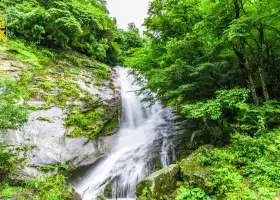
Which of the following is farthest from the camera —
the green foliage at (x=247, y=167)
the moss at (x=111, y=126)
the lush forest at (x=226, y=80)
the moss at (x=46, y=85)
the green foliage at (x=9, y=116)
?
the moss at (x=111, y=126)

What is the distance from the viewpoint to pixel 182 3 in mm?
7316

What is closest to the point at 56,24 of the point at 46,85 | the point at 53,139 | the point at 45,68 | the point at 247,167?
the point at 45,68

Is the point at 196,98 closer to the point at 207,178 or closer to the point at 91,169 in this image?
the point at 207,178

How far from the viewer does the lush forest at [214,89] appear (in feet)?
15.9

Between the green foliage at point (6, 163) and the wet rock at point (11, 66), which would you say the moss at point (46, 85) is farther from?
the green foliage at point (6, 163)

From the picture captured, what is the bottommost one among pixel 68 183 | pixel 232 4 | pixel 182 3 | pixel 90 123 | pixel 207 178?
pixel 68 183

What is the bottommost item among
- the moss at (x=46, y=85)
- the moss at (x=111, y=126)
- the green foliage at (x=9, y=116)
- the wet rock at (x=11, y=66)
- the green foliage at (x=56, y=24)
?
the moss at (x=111, y=126)

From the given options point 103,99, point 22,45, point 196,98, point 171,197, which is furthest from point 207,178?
point 22,45

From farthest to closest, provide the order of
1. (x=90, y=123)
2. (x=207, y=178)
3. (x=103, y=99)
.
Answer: (x=103, y=99)
(x=90, y=123)
(x=207, y=178)

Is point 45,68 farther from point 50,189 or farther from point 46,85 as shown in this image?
point 50,189

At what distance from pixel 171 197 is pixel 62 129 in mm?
5122

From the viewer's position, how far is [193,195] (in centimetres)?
465

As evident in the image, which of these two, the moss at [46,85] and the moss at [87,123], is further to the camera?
the moss at [46,85]

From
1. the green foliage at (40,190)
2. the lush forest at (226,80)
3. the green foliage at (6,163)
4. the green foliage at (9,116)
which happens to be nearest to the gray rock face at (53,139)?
the green foliage at (6,163)
